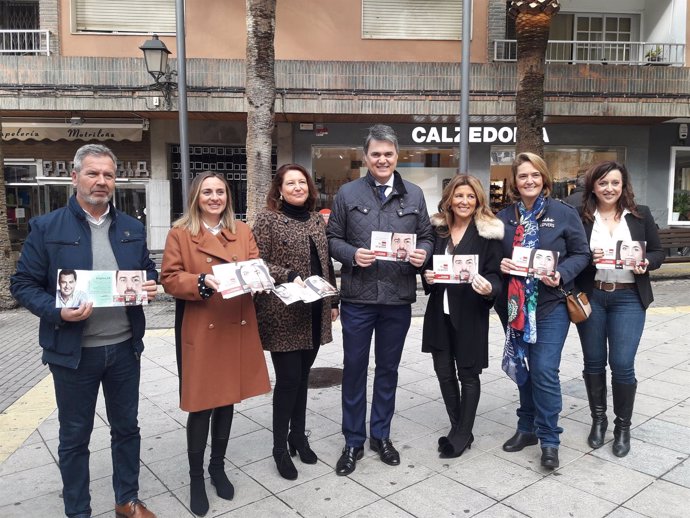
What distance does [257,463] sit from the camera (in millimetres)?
3971

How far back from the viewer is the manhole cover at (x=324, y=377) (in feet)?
18.9

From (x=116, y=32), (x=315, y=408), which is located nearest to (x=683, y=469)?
(x=315, y=408)

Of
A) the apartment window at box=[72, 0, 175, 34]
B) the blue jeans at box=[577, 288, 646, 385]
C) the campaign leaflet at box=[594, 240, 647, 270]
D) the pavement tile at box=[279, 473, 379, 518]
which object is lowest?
the pavement tile at box=[279, 473, 379, 518]

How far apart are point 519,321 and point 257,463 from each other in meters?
2.12

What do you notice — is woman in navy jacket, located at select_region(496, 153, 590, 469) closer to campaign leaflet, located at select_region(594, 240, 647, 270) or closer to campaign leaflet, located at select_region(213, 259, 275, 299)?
campaign leaflet, located at select_region(594, 240, 647, 270)

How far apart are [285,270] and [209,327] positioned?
629 millimetres

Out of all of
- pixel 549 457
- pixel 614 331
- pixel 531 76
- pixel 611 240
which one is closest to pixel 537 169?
pixel 611 240

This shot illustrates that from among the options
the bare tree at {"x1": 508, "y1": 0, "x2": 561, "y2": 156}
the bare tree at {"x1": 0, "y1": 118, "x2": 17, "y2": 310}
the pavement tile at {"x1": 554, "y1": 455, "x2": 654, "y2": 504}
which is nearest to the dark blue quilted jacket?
the pavement tile at {"x1": 554, "y1": 455, "x2": 654, "y2": 504}

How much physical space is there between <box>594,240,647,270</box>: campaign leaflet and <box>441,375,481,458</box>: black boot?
1.22m

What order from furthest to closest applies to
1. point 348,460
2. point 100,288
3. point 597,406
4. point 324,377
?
point 324,377 < point 597,406 < point 348,460 < point 100,288

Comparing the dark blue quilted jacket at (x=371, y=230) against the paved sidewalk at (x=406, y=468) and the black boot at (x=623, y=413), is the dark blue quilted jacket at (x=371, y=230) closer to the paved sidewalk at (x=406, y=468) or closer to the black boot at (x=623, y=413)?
the paved sidewalk at (x=406, y=468)

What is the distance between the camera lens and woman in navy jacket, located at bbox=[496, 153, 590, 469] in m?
3.79

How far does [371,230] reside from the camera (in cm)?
380

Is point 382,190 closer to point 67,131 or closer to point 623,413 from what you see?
point 623,413
